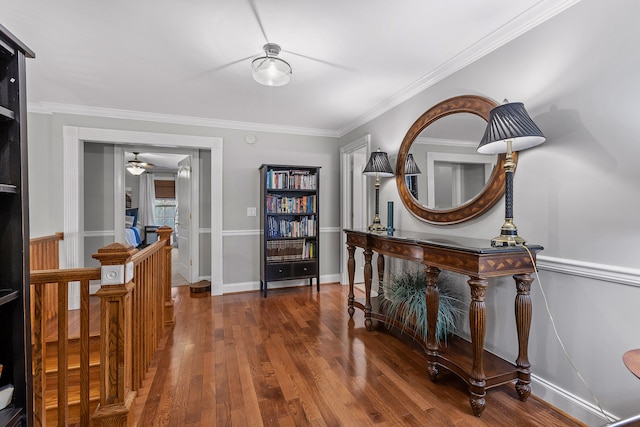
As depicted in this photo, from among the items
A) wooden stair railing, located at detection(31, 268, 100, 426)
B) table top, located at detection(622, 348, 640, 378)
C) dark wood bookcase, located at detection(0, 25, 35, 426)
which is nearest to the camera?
table top, located at detection(622, 348, 640, 378)

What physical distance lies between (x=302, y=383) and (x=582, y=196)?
197 cm

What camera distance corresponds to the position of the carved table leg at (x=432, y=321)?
197cm

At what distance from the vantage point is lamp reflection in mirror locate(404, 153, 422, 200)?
286cm

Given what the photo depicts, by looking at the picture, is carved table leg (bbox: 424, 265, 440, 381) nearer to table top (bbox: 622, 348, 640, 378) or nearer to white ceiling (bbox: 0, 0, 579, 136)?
table top (bbox: 622, 348, 640, 378)

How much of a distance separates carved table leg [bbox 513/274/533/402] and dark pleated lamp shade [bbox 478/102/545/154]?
776mm

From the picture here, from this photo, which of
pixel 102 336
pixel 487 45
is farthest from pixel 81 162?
pixel 487 45

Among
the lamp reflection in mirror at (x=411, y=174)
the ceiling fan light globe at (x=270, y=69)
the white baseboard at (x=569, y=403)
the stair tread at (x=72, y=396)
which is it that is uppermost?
the ceiling fan light globe at (x=270, y=69)

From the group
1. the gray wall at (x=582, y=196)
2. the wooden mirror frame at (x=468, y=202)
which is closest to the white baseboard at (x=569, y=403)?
the gray wall at (x=582, y=196)

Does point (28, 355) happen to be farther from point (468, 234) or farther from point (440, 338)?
point (468, 234)

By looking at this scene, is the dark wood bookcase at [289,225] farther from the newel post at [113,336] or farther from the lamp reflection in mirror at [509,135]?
the lamp reflection in mirror at [509,135]

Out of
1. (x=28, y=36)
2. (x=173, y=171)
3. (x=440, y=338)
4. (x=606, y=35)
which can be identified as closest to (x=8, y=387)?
(x=28, y=36)

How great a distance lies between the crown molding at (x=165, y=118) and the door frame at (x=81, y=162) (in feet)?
0.59

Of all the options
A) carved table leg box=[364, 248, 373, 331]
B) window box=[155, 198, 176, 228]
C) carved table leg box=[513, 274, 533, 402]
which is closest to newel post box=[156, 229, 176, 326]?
carved table leg box=[364, 248, 373, 331]

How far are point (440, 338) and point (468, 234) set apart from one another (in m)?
0.81
